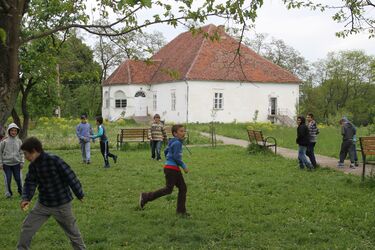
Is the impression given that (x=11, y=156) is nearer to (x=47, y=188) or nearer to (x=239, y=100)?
(x=47, y=188)

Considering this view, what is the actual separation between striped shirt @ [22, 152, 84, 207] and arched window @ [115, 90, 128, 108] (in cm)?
3959

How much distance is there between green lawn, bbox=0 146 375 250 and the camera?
668cm

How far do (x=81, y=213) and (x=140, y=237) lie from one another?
1.90 meters

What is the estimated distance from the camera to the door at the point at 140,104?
44.1 m

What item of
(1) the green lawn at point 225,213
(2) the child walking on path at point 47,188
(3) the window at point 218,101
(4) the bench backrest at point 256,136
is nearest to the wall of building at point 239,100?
(3) the window at point 218,101

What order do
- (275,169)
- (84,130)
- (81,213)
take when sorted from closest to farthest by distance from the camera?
1. (81,213)
2. (275,169)
3. (84,130)

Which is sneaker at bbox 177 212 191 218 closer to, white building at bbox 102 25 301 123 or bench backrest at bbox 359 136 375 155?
bench backrest at bbox 359 136 375 155

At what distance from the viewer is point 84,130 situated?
15.6 meters

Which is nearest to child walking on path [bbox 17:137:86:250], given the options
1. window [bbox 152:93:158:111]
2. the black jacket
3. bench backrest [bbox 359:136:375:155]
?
bench backrest [bbox 359:136:375:155]

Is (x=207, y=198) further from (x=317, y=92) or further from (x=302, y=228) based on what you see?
(x=317, y=92)

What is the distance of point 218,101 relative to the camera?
39031mm

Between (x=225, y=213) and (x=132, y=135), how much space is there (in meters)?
12.3

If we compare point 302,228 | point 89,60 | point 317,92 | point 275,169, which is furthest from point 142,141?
point 317,92

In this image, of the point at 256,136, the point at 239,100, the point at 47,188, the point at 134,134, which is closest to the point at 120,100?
the point at 239,100
